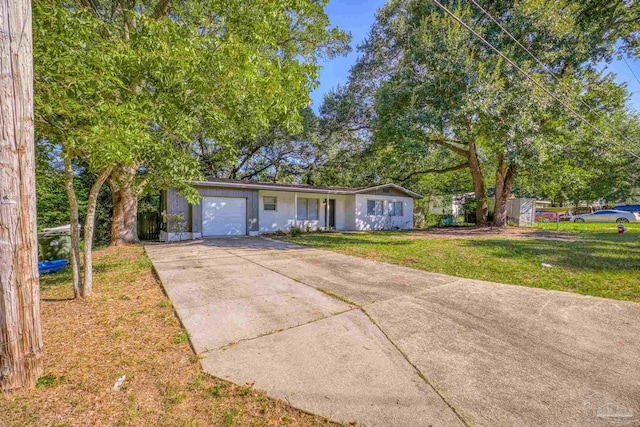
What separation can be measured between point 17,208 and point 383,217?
656 inches

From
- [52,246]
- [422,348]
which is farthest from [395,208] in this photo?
[52,246]

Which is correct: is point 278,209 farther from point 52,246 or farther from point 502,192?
point 502,192

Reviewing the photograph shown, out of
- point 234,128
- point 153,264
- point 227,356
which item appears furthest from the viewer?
point 153,264

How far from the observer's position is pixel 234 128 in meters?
5.62

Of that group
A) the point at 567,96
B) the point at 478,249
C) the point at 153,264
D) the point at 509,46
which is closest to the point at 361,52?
the point at 509,46

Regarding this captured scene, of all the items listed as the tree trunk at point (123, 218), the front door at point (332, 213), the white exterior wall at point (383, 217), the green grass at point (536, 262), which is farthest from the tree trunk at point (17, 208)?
the front door at point (332, 213)

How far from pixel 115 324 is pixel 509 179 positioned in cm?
1766

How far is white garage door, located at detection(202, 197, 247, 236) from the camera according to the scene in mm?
12344

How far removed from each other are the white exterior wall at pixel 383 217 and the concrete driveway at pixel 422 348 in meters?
11.5

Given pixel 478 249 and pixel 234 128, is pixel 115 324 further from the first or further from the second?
pixel 478 249

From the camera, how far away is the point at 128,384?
7.22ft

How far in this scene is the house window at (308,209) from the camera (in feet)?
51.6

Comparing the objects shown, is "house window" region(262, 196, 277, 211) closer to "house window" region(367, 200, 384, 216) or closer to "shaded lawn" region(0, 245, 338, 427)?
"house window" region(367, 200, 384, 216)

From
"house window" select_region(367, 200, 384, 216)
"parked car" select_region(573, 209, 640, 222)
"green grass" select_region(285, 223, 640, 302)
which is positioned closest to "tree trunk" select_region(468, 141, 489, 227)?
"house window" select_region(367, 200, 384, 216)
